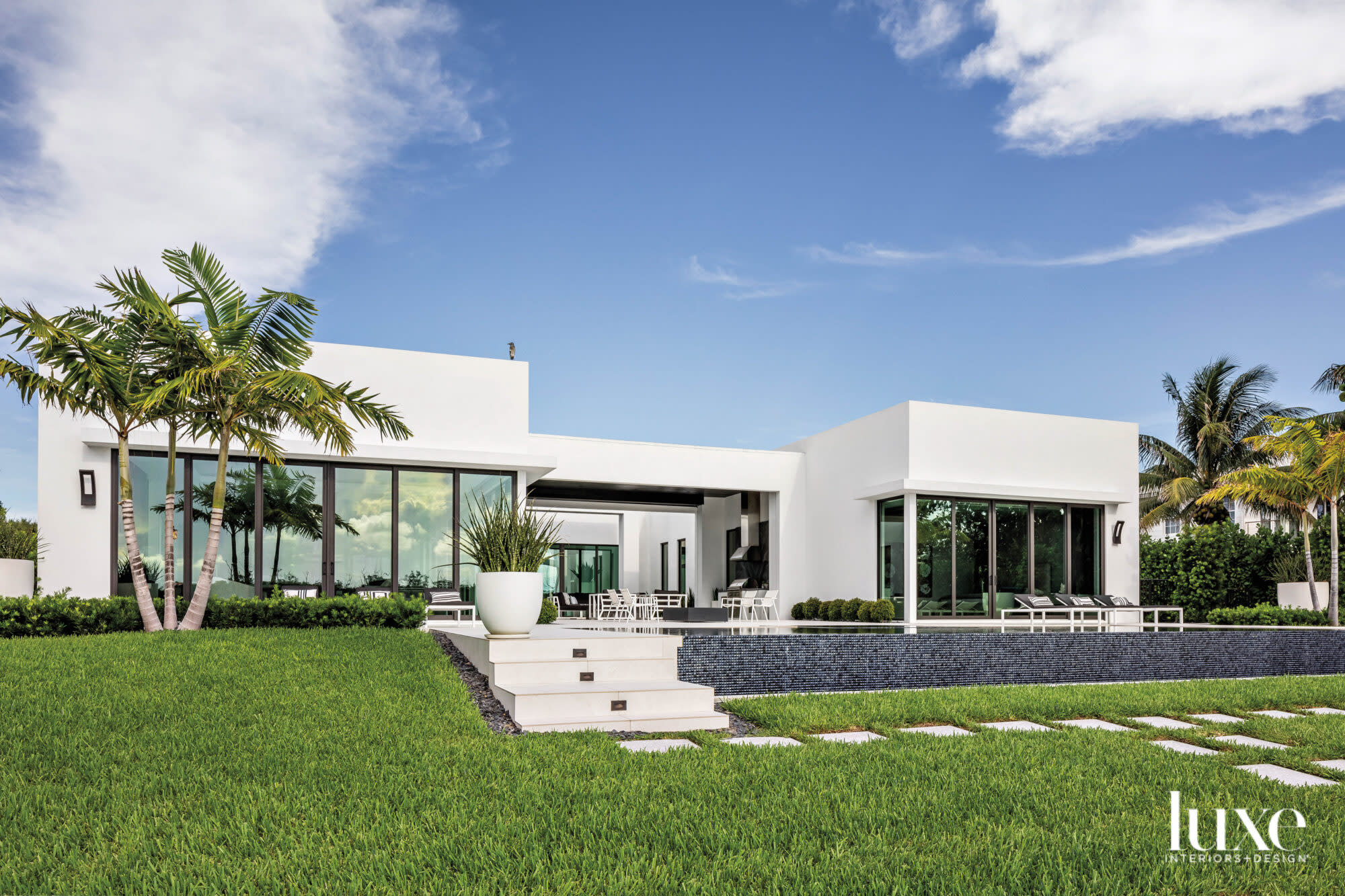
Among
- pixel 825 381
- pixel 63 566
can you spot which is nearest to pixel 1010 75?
pixel 825 381

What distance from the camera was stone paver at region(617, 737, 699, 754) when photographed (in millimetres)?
4902

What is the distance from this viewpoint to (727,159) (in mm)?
16812

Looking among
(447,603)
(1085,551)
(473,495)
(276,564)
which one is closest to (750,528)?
(1085,551)

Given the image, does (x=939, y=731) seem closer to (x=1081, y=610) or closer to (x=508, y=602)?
(x=508, y=602)

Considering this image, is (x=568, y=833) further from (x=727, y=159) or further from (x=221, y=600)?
(x=727, y=159)

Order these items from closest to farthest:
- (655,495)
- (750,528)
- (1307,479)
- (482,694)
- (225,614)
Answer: (482,694) < (225,614) < (1307,479) < (750,528) < (655,495)

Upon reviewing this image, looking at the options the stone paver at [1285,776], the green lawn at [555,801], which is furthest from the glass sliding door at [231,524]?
the stone paver at [1285,776]

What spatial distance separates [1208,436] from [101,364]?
28.1m

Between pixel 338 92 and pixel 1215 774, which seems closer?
pixel 1215 774

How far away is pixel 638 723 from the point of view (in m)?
5.93

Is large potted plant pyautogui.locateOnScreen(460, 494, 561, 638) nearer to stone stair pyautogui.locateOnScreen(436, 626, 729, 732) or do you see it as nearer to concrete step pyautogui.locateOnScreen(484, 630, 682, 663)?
stone stair pyautogui.locateOnScreen(436, 626, 729, 732)

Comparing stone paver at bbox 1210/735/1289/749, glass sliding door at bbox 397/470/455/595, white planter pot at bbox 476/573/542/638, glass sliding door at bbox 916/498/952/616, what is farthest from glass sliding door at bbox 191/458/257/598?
stone paver at bbox 1210/735/1289/749

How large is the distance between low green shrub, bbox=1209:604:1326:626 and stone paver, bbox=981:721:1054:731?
11548mm

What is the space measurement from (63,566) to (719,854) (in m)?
12.0
